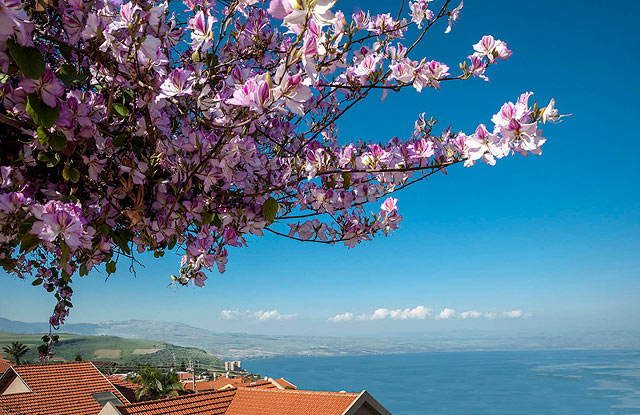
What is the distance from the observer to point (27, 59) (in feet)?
4.83

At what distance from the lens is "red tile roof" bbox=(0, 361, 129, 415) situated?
16.0 metres

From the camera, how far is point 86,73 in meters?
2.13

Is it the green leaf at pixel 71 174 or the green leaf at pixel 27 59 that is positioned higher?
the green leaf at pixel 27 59

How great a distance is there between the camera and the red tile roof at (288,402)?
14.6m

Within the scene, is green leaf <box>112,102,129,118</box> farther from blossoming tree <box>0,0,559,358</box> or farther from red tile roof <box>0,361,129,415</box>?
red tile roof <box>0,361,129,415</box>

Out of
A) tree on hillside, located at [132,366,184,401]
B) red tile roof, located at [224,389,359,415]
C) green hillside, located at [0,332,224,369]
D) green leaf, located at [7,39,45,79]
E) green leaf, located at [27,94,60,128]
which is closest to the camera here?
green leaf, located at [7,39,45,79]

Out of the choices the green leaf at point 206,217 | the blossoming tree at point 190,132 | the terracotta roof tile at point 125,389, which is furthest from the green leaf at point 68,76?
the terracotta roof tile at point 125,389

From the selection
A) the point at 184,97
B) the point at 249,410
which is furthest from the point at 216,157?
the point at 249,410

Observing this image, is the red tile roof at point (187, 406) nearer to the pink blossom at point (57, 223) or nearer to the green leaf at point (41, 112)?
the pink blossom at point (57, 223)

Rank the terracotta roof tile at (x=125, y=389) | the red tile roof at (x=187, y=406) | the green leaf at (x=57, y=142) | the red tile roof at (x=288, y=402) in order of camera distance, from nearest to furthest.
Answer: the green leaf at (x=57, y=142) < the red tile roof at (x=187, y=406) < the red tile roof at (x=288, y=402) < the terracotta roof tile at (x=125, y=389)

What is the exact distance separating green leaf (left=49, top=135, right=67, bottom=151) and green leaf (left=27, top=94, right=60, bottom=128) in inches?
4.6

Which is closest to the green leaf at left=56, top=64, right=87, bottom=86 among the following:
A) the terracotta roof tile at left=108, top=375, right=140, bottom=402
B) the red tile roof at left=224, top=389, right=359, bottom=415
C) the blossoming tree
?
the blossoming tree

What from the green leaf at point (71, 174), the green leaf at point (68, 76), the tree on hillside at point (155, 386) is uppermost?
the green leaf at point (68, 76)

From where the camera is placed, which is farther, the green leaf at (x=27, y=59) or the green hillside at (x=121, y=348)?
the green hillside at (x=121, y=348)
